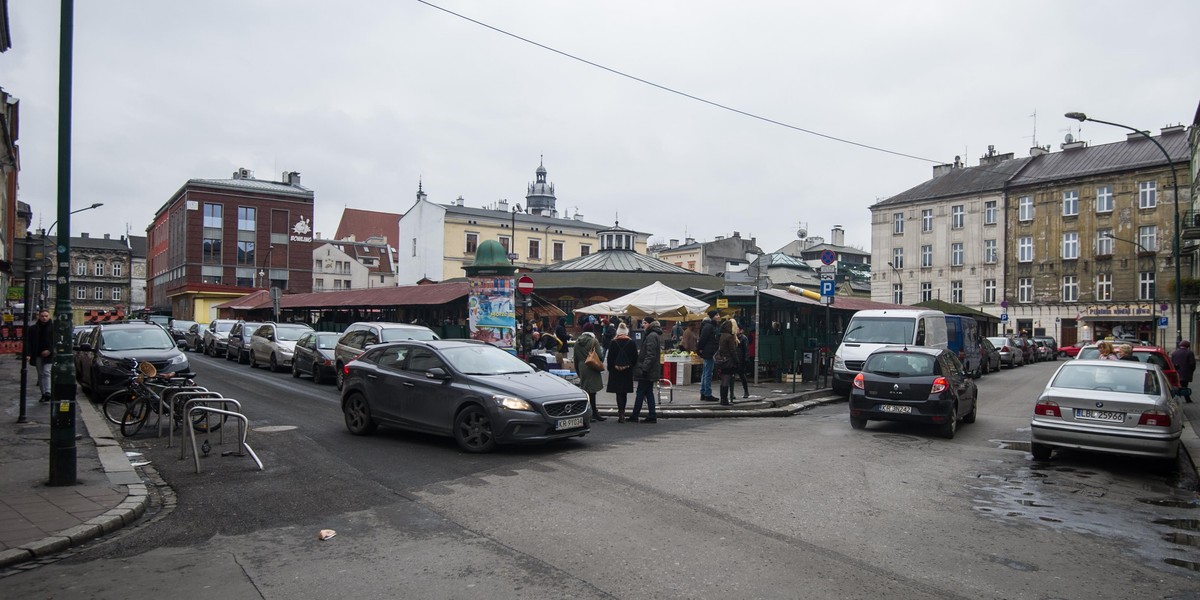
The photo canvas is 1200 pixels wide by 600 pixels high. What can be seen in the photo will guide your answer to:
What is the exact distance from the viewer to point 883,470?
10211mm

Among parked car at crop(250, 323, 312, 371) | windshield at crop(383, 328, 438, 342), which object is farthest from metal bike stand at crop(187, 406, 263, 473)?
parked car at crop(250, 323, 312, 371)

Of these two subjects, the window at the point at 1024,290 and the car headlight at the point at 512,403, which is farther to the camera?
the window at the point at 1024,290

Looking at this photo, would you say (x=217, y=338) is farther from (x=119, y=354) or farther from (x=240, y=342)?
(x=119, y=354)

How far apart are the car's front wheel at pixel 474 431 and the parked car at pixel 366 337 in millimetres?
8383

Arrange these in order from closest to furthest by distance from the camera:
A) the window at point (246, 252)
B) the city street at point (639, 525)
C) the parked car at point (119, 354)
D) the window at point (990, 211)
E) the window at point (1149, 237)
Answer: the city street at point (639, 525), the parked car at point (119, 354), the window at point (1149, 237), the window at point (990, 211), the window at point (246, 252)

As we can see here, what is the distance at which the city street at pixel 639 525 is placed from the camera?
561cm

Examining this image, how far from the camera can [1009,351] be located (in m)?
37.1

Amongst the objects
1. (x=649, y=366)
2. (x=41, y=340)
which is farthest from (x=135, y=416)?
(x=649, y=366)

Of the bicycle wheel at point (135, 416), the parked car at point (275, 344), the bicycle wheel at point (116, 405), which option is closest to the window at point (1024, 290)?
the parked car at point (275, 344)

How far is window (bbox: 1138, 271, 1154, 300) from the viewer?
5256 centimetres

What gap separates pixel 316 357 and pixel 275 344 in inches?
183

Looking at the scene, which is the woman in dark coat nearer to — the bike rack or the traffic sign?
the bike rack

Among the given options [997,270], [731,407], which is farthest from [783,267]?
[731,407]

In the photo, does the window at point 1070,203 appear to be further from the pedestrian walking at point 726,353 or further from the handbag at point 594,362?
the handbag at point 594,362
